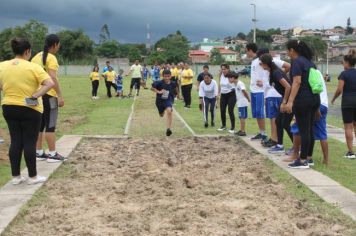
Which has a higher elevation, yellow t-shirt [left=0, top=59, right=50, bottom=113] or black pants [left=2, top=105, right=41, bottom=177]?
yellow t-shirt [left=0, top=59, right=50, bottom=113]

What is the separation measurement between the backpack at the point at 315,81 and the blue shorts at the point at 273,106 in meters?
2.08

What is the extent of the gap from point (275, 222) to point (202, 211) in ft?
2.66

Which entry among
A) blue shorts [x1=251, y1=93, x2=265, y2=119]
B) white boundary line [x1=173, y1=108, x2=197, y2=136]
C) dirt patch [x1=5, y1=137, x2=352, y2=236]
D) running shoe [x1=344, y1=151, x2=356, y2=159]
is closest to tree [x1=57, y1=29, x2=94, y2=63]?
white boundary line [x1=173, y1=108, x2=197, y2=136]

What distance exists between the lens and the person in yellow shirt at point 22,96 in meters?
6.83

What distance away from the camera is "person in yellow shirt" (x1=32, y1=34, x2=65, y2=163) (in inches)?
328

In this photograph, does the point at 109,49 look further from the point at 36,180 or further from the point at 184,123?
the point at 36,180

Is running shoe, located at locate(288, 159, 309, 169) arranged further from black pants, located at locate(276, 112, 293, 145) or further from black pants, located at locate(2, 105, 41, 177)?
black pants, located at locate(2, 105, 41, 177)

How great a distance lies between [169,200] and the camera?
6.33 m

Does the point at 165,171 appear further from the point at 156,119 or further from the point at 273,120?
the point at 156,119

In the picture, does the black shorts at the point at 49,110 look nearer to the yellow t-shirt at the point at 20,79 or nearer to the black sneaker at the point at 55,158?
the black sneaker at the point at 55,158

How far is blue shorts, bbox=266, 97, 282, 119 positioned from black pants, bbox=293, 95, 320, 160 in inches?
72.2

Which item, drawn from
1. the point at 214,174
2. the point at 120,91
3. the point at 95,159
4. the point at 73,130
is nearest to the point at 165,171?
the point at 214,174

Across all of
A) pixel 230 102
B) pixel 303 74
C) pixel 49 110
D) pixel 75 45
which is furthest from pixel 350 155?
pixel 75 45

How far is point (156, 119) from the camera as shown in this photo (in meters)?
16.1
